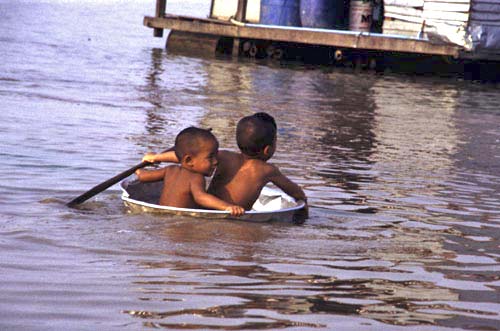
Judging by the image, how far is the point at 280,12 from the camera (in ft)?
78.3

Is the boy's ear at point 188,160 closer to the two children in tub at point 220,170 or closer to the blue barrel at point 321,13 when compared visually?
the two children in tub at point 220,170

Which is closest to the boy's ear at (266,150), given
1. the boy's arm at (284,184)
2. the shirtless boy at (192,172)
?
A: the boy's arm at (284,184)

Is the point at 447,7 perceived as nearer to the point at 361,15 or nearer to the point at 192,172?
the point at 361,15

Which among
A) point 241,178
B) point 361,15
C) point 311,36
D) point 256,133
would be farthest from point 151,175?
point 361,15

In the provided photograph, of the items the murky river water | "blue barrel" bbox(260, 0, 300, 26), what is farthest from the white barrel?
the murky river water

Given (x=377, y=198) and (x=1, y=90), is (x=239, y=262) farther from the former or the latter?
(x=1, y=90)

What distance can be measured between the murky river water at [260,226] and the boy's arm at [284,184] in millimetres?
237

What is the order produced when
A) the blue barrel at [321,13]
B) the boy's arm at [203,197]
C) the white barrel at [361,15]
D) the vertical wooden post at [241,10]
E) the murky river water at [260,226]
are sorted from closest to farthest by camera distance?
the murky river water at [260,226], the boy's arm at [203,197], the white barrel at [361,15], the blue barrel at [321,13], the vertical wooden post at [241,10]

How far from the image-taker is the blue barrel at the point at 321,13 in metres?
23.1

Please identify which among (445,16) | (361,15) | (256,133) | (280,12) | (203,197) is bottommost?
(203,197)

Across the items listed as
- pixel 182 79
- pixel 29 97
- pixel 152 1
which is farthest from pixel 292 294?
pixel 152 1

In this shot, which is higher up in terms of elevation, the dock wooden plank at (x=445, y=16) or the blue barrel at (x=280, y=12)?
the dock wooden plank at (x=445, y=16)

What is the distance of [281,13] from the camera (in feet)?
78.2

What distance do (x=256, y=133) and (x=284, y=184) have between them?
414 mm
